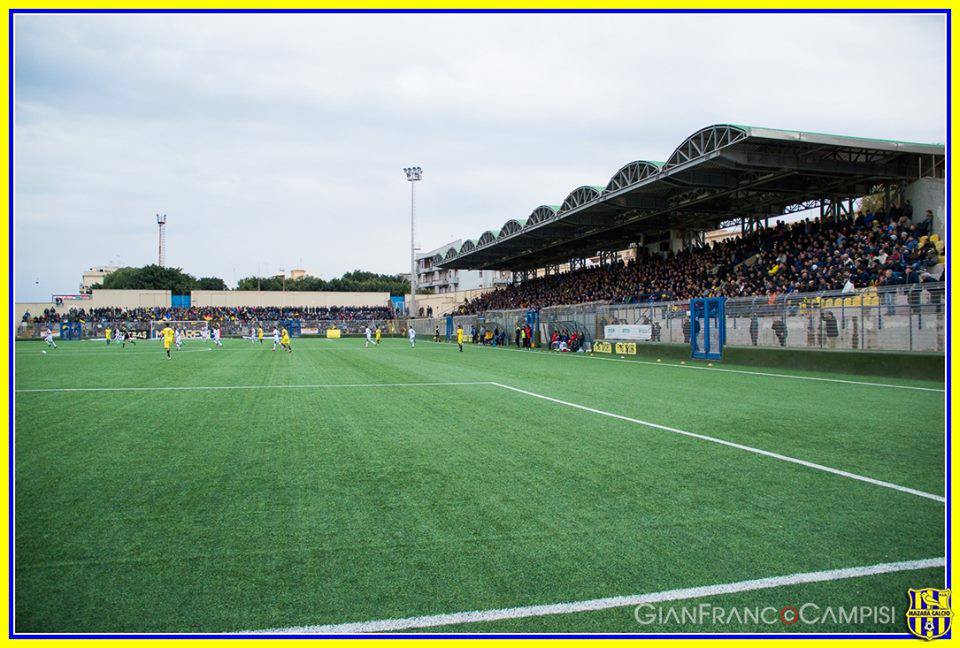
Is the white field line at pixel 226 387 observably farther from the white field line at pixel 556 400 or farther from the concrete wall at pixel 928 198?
the concrete wall at pixel 928 198

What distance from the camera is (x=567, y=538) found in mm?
4652

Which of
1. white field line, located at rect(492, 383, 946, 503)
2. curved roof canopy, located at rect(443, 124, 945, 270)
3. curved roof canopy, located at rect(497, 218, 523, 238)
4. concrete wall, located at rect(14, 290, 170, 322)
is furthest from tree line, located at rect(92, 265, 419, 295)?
white field line, located at rect(492, 383, 946, 503)

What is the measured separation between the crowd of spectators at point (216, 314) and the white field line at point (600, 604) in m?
71.0

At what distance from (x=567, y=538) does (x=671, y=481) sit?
2.00 meters

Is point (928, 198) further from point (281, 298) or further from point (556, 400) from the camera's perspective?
point (281, 298)

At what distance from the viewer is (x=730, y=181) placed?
30.9 meters

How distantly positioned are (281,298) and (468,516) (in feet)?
290

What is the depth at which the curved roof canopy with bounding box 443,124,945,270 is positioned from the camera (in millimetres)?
25728

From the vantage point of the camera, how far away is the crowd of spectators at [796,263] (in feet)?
73.1

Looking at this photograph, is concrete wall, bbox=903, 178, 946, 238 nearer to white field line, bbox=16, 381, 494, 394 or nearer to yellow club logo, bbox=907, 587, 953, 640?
white field line, bbox=16, 381, 494, 394

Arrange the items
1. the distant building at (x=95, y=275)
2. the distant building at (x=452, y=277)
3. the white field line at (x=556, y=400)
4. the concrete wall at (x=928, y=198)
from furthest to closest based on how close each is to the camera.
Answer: the distant building at (x=95, y=275) < the distant building at (x=452, y=277) < the concrete wall at (x=928, y=198) < the white field line at (x=556, y=400)

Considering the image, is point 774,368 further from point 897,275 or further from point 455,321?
point 455,321

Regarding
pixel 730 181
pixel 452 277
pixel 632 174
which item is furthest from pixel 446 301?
pixel 730 181

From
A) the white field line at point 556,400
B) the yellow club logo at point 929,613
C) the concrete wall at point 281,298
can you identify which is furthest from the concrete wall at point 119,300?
the yellow club logo at point 929,613
